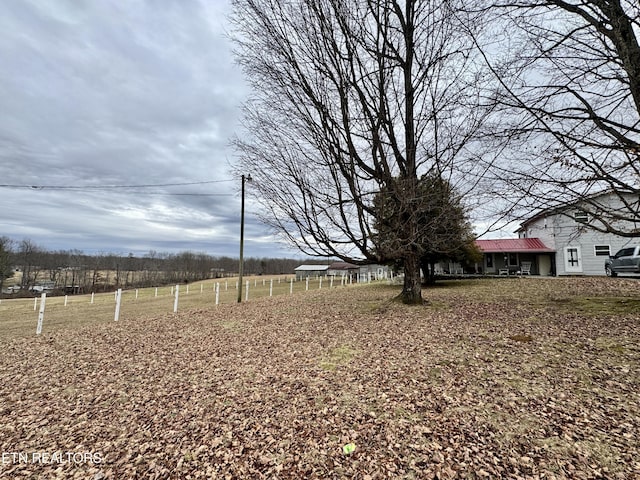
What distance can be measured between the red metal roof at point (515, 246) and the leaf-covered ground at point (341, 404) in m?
18.6

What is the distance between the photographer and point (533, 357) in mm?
4512

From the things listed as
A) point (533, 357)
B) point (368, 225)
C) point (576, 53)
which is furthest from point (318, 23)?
point (533, 357)

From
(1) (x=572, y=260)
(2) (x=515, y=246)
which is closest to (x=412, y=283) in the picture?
(1) (x=572, y=260)

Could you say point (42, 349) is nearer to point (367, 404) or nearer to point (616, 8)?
point (367, 404)

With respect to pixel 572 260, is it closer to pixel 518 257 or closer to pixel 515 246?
pixel 515 246

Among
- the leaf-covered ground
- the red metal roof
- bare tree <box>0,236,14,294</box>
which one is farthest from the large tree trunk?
bare tree <box>0,236,14,294</box>

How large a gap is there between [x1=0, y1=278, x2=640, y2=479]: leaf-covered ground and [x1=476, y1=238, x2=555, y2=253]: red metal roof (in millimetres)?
18562

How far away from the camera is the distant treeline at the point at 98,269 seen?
48.5 meters

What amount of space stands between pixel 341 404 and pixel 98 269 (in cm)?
6705

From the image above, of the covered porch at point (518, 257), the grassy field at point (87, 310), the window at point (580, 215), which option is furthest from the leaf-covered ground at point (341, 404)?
the covered porch at point (518, 257)

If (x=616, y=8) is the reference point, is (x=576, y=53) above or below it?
below

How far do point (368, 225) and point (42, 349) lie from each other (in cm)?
833

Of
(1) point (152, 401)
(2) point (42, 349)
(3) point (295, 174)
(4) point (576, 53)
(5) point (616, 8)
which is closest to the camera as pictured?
(1) point (152, 401)

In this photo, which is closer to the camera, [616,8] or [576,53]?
[616,8]
